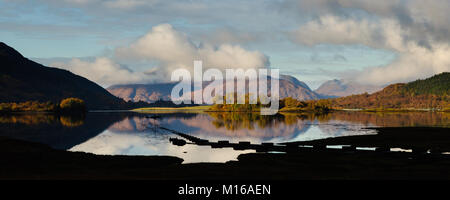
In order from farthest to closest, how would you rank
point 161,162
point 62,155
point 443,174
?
point 62,155 < point 161,162 < point 443,174

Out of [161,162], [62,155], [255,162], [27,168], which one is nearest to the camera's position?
[27,168]

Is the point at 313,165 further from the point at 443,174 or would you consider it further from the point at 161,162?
the point at 161,162

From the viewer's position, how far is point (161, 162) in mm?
52438
